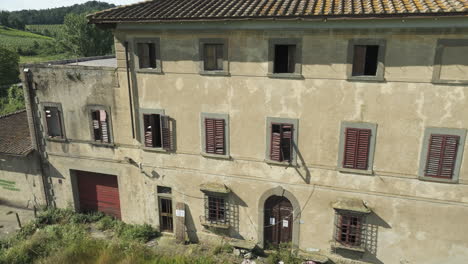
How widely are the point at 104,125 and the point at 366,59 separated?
12.4m

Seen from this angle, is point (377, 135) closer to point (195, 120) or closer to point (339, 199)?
point (339, 199)

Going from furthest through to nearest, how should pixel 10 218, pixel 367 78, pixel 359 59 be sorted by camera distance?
pixel 10 218 → pixel 359 59 → pixel 367 78

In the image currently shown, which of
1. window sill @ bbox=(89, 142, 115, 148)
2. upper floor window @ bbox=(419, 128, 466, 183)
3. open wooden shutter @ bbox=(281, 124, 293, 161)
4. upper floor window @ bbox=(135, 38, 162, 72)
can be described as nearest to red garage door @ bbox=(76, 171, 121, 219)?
window sill @ bbox=(89, 142, 115, 148)

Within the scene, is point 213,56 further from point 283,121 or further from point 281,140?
point 281,140

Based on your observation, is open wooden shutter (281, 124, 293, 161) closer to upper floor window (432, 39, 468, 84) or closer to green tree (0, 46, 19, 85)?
upper floor window (432, 39, 468, 84)

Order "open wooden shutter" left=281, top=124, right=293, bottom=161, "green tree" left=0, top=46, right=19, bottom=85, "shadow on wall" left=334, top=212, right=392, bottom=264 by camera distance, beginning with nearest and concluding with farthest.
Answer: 1. "shadow on wall" left=334, top=212, right=392, bottom=264
2. "open wooden shutter" left=281, top=124, right=293, bottom=161
3. "green tree" left=0, top=46, right=19, bottom=85

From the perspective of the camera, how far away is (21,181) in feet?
63.9

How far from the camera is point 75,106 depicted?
1714 centimetres

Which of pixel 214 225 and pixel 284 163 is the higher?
pixel 284 163

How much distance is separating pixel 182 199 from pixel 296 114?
23.0 ft

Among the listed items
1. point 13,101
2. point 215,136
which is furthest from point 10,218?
point 13,101

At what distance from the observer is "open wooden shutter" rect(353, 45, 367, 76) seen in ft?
41.6

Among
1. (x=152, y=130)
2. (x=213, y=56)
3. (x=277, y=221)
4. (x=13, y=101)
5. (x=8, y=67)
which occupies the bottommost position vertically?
(x=277, y=221)

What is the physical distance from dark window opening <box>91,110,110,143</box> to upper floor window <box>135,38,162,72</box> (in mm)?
3260
